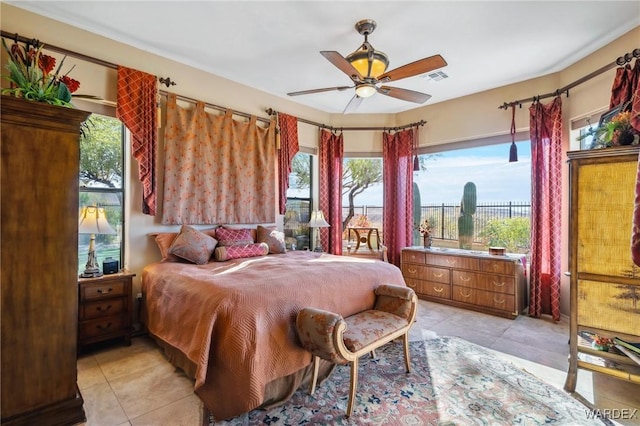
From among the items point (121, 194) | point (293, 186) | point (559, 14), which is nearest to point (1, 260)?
point (121, 194)

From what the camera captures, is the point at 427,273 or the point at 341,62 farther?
the point at 427,273

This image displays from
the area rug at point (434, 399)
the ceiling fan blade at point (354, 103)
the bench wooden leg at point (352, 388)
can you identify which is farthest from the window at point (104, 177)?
the bench wooden leg at point (352, 388)

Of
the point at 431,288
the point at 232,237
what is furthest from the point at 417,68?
the point at 431,288

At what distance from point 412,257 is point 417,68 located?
2908 millimetres

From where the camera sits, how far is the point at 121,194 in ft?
10.6

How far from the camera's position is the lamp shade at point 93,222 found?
2623mm

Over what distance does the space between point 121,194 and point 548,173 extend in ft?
16.6

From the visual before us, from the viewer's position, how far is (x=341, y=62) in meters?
2.49

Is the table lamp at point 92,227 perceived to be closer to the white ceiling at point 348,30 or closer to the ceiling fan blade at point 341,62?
the white ceiling at point 348,30

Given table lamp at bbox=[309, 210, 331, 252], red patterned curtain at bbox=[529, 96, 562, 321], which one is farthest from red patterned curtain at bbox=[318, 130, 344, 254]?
red patterned curtain at bbox=[529, 96, 562, 321]

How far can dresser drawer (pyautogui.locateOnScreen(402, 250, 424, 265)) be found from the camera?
4516mm

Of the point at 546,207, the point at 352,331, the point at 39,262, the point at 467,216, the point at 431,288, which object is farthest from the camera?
the point at 467,216

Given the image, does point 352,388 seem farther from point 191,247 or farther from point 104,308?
point 104,308

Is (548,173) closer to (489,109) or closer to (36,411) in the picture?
(489,109)
